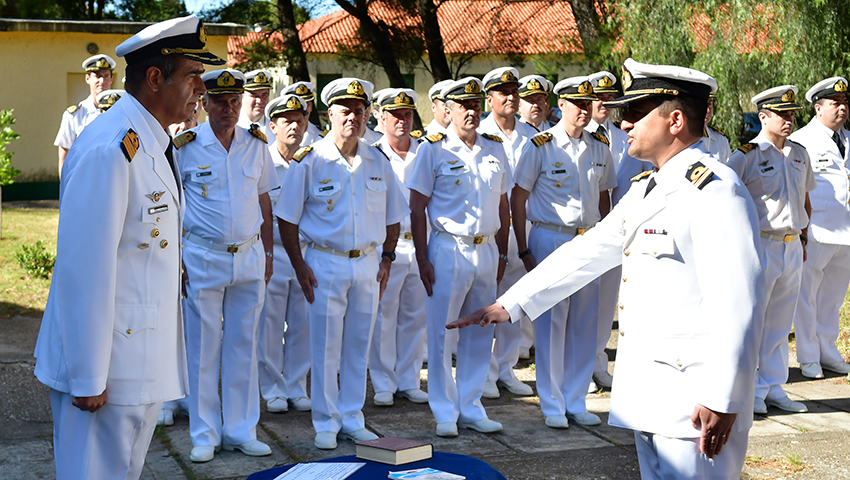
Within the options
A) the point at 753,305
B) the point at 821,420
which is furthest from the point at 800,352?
the point at 753,305

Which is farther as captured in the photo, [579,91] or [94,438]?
[579,91]

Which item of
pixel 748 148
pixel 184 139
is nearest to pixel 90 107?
pixel 184 139

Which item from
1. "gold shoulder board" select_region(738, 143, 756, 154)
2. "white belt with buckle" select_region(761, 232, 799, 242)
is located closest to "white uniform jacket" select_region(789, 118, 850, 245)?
"white belt with buckle" select_region(761, 232, 799, 242)

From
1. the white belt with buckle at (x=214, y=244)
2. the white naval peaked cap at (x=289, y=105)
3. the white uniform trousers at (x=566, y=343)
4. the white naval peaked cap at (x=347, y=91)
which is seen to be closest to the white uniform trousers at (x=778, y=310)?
the white uniform trousers at (x=566, y=343)

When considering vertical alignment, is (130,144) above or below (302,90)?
below

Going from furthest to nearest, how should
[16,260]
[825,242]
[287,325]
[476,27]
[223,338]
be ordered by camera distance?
[476,27] → [16,260] → [825,242] → [287,325] → [223,338]

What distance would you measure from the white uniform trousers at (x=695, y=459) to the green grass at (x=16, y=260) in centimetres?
740

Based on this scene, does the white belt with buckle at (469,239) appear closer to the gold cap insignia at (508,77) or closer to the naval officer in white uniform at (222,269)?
the naval officer in white uniform at (222,269)

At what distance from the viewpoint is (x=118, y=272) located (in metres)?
2.73

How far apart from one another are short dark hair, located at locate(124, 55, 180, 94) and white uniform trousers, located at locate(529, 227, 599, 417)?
354 centimetres

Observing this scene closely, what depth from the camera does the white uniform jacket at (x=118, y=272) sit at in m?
2.59

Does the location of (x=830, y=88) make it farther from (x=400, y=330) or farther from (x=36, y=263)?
(x=36, y=263)

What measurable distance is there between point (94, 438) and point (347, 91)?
2987 millimetres

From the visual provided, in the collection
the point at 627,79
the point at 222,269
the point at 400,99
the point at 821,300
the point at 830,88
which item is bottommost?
the point at 821,300
